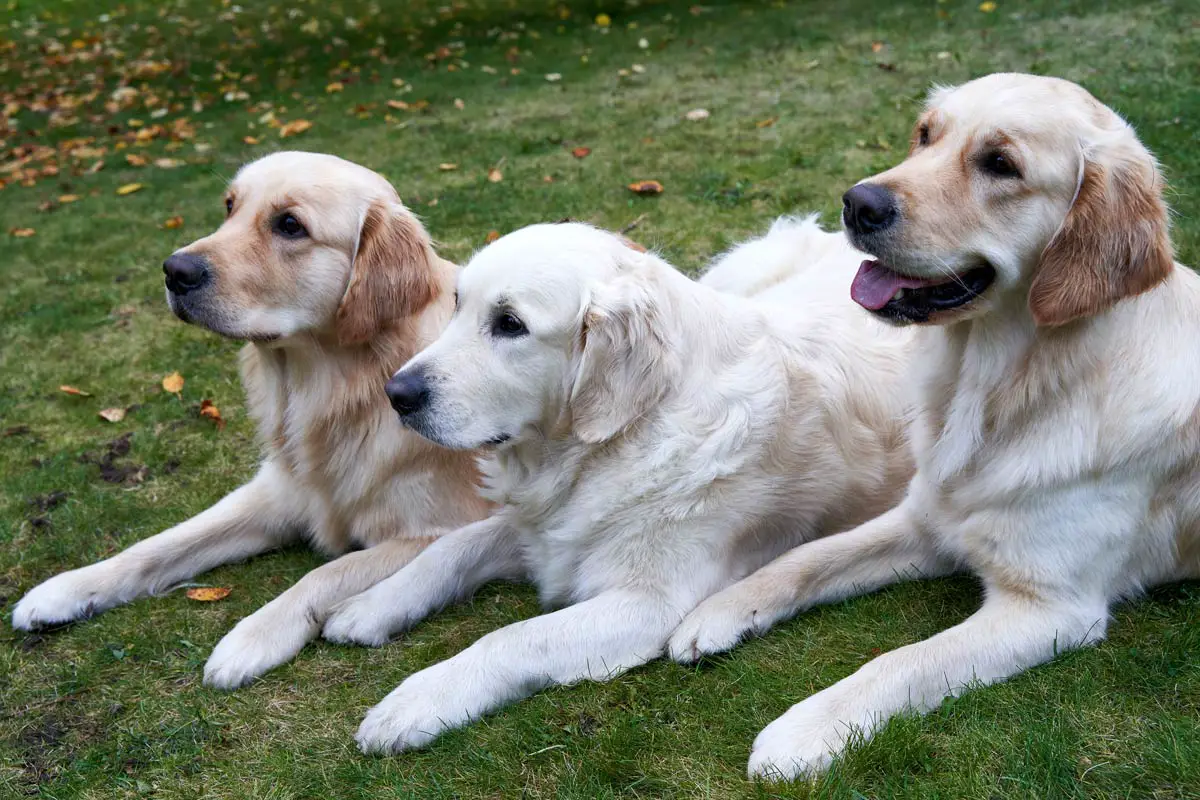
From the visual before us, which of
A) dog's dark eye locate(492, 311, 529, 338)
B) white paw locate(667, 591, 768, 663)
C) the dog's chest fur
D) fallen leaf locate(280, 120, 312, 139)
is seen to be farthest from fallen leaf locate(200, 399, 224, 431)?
fallen leaf locate(280, 120, 312, 139)

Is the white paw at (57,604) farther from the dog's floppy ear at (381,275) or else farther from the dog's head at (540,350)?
the dog's head at (540,350)

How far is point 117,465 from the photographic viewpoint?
4.64 m

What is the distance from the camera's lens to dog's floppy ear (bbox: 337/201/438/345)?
11.6 feet

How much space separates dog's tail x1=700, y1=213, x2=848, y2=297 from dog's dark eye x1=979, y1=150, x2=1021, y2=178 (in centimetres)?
182

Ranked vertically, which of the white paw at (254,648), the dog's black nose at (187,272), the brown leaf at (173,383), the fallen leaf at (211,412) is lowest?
the brown leaf at (173,383)

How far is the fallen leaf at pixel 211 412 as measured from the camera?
4907 mm

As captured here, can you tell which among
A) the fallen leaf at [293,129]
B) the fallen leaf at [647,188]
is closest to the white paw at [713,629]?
the fallen leaf at [647,188]

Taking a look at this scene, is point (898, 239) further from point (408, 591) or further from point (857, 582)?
point (408, 591)

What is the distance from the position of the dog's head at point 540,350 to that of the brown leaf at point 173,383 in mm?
2675

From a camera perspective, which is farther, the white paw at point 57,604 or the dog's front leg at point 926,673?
the white paw at point 57,604

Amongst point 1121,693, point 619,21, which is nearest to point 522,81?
point 619,21

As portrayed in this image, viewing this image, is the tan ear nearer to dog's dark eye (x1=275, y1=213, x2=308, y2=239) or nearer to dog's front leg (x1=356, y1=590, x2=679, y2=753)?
dog's front leg (x1=356, y1=590, x2=679, y2=753)

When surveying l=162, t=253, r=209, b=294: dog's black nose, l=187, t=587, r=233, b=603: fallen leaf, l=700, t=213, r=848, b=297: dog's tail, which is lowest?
l=187, t=587, r=233, b=603: fallen leaf

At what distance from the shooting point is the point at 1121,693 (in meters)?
2.71
